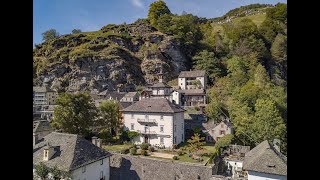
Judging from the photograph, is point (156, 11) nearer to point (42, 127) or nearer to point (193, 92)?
point (193, 92)

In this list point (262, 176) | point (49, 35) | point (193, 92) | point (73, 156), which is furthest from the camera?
point (49, 35)

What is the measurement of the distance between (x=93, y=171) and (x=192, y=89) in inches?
1095

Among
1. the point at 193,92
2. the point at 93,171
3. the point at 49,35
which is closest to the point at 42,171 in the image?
the point at 93,171

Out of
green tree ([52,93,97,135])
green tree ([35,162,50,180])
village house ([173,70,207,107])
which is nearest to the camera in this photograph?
green tree ([35,162,50,180])

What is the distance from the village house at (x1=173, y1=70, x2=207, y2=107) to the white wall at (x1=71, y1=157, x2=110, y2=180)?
76.0ft

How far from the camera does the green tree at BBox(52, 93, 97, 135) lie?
22.5 metres

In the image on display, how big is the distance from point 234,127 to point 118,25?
42.5m

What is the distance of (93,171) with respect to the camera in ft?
44.5

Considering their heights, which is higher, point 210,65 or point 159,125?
point 210,65

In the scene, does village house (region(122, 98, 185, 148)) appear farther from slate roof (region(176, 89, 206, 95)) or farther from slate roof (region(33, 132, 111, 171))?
slate roof (region(176, 89, 206, 95))

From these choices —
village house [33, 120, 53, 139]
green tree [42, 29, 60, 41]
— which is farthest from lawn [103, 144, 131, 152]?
green tree [42, 29, 60, 41]
